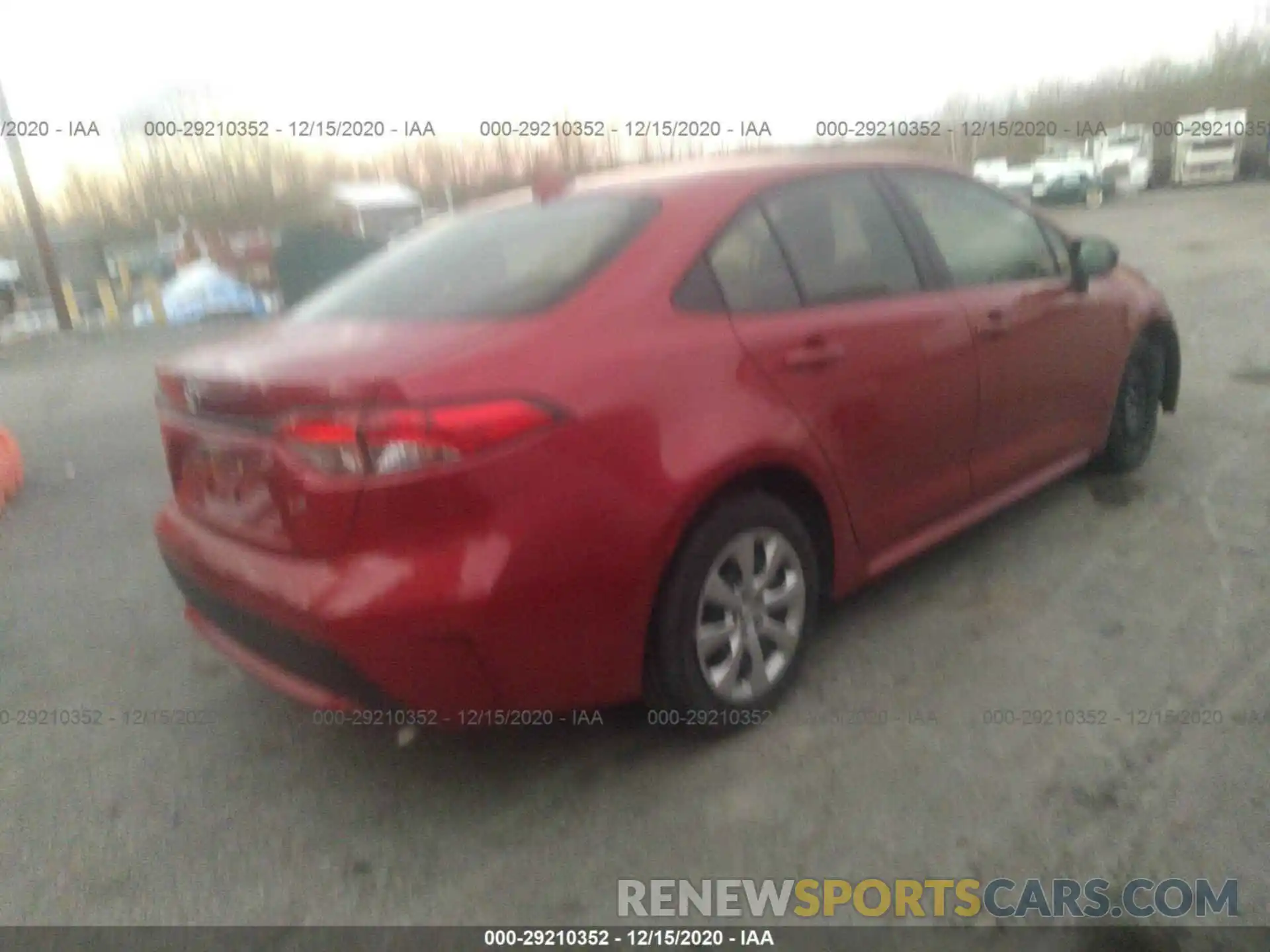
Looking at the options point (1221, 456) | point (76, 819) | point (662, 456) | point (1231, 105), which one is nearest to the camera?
point (662, 456)

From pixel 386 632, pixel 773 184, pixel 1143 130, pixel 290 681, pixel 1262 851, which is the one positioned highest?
pixel 773 184

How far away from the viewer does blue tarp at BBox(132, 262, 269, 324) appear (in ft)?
40.9

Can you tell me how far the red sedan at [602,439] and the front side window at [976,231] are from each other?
0.07ft

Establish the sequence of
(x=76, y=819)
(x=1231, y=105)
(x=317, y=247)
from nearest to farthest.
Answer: (x=76, y=819), (x=317, y=247), (x=1231, y=105)

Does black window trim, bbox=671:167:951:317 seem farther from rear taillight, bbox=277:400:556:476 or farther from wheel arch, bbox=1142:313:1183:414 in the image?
wheel arch, bbox=1142:313:1183:414

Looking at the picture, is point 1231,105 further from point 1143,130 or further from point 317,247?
point 317,247

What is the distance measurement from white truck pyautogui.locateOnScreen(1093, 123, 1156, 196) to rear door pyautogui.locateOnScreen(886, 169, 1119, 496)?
23493mm

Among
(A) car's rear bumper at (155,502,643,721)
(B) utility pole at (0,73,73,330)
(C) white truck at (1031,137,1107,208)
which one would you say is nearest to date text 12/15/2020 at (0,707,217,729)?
(A) car's rear bumper at (155,502,643,721)

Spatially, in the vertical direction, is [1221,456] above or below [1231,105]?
above

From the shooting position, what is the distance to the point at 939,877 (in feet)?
7.48

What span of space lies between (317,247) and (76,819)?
7995 millimetres

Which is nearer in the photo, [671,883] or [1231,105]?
[671,883]

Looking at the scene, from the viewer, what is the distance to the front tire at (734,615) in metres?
2.59

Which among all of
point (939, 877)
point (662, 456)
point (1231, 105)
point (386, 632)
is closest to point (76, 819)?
point (386, 632)
